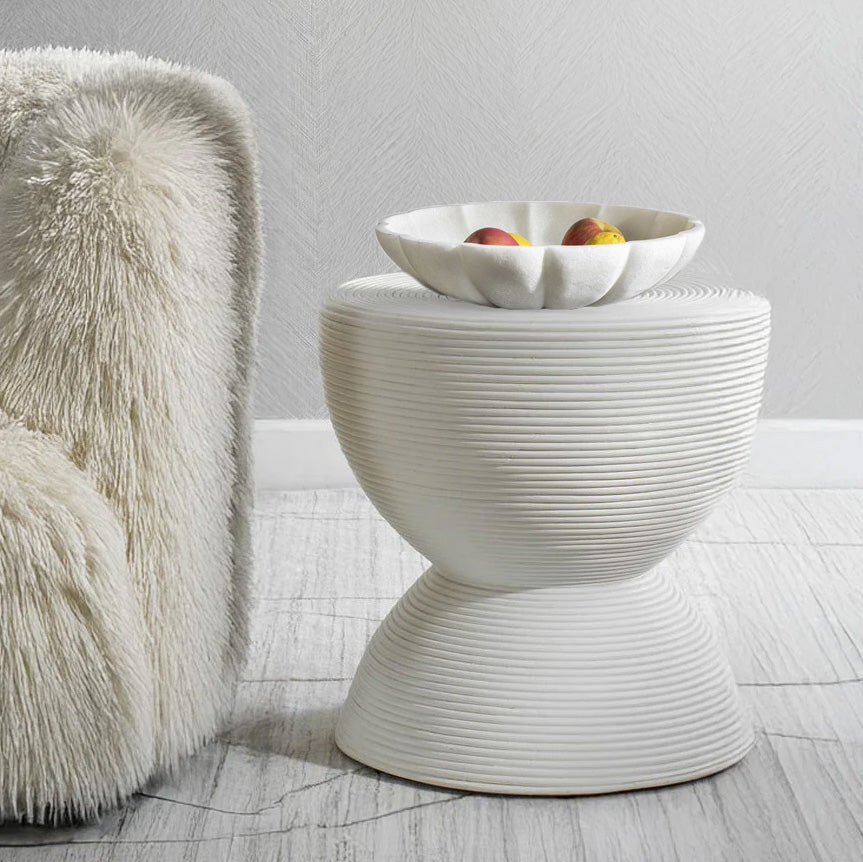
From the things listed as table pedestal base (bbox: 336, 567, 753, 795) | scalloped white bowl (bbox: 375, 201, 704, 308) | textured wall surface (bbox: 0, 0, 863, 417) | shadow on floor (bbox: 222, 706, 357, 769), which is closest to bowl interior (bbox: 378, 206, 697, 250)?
scalloped white bowl (bbox: 375, 201, 704, 308)

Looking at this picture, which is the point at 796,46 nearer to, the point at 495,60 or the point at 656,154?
the point at 656,154

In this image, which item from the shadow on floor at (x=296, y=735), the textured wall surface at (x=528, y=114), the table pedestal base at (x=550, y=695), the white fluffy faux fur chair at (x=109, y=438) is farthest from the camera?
the textured wall surface at (x=528, y=114)

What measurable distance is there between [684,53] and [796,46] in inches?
8.2

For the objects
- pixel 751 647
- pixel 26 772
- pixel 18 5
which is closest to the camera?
pixel 26 772

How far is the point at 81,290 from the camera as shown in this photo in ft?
3.68

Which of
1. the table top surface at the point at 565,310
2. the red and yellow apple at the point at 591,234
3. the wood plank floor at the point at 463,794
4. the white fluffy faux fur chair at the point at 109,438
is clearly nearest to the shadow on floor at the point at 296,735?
the wood plank floor at the point at 463,794

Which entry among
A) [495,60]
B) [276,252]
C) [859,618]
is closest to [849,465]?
[859,618]

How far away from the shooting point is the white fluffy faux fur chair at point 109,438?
108cm

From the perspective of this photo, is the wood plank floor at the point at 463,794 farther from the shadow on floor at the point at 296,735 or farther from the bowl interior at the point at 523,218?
the bowl interior at the point at 523,218

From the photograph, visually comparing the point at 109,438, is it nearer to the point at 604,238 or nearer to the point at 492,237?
the point at 492,237

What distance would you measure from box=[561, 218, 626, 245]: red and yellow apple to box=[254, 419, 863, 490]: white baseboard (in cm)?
113

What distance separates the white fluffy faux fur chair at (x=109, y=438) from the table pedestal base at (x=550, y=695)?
220mm

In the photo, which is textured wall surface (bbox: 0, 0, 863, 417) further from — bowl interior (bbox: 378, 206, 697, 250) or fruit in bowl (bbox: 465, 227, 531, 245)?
fruit in bowl (bbox: 465, 227, 531, 245)

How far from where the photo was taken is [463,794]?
4.09 ft
